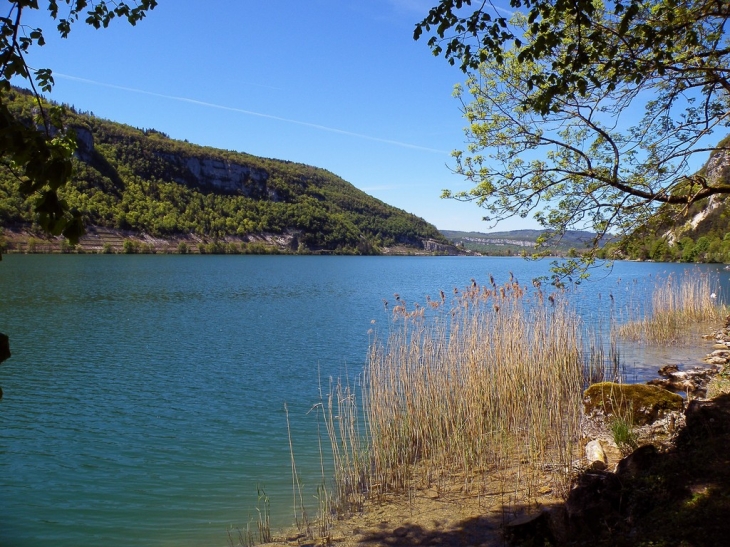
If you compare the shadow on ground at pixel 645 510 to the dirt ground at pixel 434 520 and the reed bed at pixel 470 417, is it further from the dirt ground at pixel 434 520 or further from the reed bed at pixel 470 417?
the reed bed at pixel 470 417

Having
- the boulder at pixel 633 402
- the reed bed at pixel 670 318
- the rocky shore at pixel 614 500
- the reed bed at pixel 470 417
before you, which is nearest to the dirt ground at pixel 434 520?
the rocky shore at pixel 614 500

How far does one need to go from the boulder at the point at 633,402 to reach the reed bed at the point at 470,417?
1.01 feet

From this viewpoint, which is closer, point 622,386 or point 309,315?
point 622,386

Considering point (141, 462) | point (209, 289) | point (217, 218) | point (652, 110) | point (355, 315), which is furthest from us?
point (217, 218)

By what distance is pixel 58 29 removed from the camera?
15.8ft

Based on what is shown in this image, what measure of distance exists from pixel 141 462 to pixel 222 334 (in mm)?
12895

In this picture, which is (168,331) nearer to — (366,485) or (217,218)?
(366,485)

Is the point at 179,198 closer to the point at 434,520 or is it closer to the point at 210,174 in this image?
the point at 210,174

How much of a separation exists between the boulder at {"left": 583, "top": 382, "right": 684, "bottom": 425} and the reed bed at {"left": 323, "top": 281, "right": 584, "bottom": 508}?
31 centimetres

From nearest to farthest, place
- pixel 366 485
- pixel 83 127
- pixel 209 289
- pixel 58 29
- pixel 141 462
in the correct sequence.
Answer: pixel 58 29
pixel 366 485
pixel 141 462
pixel 209 289
pixel 83 127

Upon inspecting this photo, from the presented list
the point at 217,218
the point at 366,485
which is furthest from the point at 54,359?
the point at 217,218

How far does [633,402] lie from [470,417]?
93.1 inches

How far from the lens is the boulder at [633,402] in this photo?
26.0 feet

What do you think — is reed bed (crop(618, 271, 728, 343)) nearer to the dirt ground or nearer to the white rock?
the white rock
